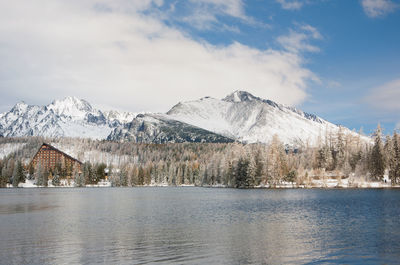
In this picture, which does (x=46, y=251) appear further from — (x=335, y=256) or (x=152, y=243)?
(x=335, y=256)

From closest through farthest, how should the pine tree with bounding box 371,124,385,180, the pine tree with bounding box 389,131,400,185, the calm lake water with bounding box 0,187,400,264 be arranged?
the calm lake water with bounding box 0,187,400,264 → the pine tree with bounding box 389,131,400,185 → the pine tree with bounding box 371,124,385,180

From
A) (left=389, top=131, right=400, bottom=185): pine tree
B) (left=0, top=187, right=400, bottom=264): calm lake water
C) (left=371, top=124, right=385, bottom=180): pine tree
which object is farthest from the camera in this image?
(left=371, top=124, right=385, bottom=180): pine tree

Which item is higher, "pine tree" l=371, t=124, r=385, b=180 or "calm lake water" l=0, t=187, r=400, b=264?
"pine tree" l=371, t=124, r=385, b=180

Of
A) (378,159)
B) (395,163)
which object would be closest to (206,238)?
(395,163)

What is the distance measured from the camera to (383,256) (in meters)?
33.9

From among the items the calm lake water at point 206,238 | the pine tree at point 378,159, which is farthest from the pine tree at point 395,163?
the calm lake water at point 206,238

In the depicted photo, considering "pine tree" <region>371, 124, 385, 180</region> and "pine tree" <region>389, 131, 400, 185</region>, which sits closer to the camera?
"pine tree" <region>389, 131, 400, 185</region>

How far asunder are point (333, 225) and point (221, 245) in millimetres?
21868

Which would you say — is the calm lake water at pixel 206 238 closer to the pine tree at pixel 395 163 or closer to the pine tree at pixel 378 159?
the pine tree at pixel 395 163

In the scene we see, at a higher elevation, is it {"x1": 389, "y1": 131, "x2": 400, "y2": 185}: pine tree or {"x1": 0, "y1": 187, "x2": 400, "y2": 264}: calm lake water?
{"x1": 389, "y1": 131, "x2": 400, "y2": 185}: pine tree

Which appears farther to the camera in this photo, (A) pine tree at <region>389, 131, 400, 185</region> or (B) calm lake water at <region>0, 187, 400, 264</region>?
(A) pine tree at <region>389, 131, 400, 185</region>

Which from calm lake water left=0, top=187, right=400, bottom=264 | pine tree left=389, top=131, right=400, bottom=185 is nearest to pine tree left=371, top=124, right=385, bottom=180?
pine tree left=389, top=131, right=400, bottom=185

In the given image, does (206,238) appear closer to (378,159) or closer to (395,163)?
(395,163)

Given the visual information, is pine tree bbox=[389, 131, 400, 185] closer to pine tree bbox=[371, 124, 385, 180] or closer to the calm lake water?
pine tree bbox=[371, 124, 385, 180]
